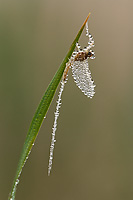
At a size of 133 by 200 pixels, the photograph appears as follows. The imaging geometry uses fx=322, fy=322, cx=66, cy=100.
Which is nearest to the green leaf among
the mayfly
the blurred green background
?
the mayfly

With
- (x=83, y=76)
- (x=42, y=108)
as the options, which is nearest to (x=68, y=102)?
(x=83, y=76)

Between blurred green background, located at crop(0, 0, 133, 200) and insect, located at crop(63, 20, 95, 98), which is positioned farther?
blurred green background, located at crop(0, 0, 133, 200)

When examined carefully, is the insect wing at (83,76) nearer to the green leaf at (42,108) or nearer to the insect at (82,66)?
the insect at (82,66)

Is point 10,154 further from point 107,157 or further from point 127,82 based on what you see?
point 127,82

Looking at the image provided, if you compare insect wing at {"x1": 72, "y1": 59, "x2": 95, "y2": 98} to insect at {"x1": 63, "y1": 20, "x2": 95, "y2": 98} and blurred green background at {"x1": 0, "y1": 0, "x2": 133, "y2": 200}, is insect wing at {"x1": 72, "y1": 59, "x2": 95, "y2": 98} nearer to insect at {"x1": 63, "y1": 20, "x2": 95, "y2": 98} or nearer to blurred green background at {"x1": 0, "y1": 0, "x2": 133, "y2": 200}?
insect at {"x1": 63, "y1": 20, "x2": 95, "y2": 98}

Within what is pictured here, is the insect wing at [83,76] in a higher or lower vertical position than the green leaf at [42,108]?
higher

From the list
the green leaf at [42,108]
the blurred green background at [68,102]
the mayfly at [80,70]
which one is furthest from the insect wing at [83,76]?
the blurred green background at [68,102]
